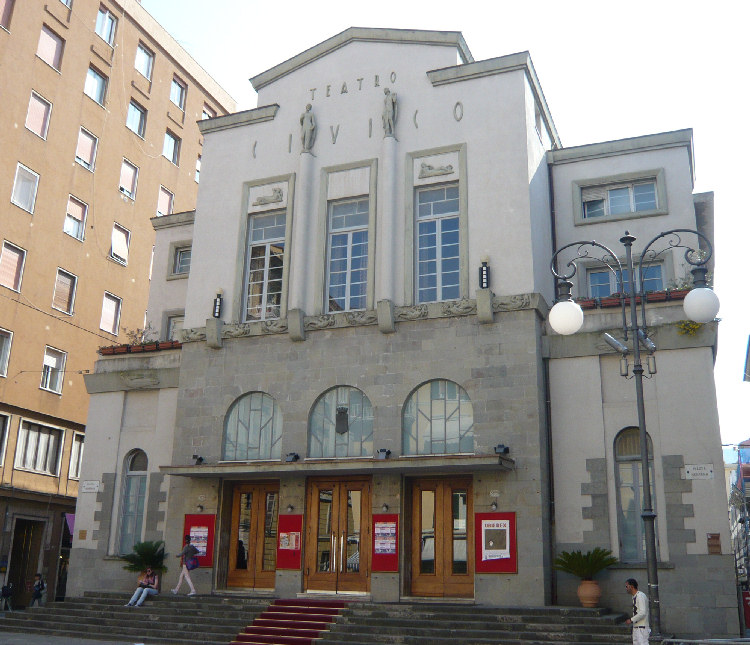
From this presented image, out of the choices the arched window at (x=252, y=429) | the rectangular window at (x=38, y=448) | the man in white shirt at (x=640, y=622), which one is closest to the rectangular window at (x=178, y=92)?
the rectangular window at (x=38, y=448)

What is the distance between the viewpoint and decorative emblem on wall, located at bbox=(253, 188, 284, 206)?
73.1 feet

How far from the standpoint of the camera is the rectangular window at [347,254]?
2086cm

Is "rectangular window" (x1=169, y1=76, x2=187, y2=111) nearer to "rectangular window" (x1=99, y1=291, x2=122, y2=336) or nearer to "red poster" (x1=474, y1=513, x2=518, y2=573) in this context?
"rectangular window" (x1=99, y1=291, x2=122, y2=336)

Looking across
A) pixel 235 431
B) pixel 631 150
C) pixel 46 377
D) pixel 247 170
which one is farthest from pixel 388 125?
pixel 46 377

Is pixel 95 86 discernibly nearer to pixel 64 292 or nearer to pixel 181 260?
pixel 64 292

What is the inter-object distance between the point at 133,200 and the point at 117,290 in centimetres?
426

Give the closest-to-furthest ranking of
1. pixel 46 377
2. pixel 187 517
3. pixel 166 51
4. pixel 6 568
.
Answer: pixel 187 517 < pixel 6 568 < pixel 46 377 < pixel 166 51

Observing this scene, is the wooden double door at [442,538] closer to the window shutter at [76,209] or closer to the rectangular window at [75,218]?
the rectangular window at [75,218]

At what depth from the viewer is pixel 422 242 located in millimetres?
20500

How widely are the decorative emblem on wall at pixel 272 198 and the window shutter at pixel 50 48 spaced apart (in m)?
15.2

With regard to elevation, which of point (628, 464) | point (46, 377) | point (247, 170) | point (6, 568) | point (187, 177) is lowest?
point (6, 568)

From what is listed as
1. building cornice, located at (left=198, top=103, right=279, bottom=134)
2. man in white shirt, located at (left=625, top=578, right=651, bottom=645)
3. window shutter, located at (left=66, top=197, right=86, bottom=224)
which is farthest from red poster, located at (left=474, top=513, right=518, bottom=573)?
window shutter, located at (left=66, top=197, right=86, bottom=224)

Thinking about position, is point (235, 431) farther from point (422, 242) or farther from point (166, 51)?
point (166, 51)

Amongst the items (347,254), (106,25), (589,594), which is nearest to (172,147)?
(106,25)
